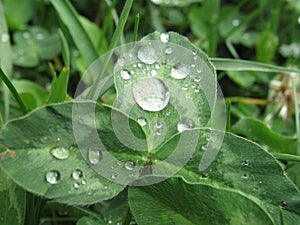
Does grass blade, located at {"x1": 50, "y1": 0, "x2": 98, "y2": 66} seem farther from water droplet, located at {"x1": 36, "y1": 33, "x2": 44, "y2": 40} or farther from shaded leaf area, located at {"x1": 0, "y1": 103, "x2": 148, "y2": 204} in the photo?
shaded leaf area, located at {"x1": 0, "y1": 103, "x2": 148, "y2": 204}

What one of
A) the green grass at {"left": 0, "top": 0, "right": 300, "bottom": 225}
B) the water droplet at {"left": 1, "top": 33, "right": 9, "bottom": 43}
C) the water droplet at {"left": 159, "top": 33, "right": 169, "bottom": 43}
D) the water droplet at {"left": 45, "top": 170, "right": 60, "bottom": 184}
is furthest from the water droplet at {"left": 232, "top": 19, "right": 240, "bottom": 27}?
the water droplet at {"left": 45, "top": 170, "right": 60, "bottom": 184}

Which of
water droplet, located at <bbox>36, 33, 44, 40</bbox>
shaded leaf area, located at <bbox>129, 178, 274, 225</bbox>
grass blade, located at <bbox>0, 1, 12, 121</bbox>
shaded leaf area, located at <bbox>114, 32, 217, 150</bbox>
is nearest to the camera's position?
shaded leaf area, located at <bbox>129, 178, 274, 225</bbox>

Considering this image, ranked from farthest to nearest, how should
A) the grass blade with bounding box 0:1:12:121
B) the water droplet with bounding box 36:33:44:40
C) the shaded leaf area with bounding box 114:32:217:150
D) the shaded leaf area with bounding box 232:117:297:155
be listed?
the water droplet with bounding box 36:33:44:40
the grass blade with bounding box 0:1:12:121
the shaded leaf area with bounding box 232:117:297:155
the shaded leaf area with bounding box 114:32:217:150

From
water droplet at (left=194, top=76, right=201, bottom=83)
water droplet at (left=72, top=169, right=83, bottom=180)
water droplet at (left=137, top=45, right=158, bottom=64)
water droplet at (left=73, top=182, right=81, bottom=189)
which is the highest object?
water droplet at (left=137, top=45, right=158, bottom=64)

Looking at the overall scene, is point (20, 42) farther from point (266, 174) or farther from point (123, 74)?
point (266, 174)

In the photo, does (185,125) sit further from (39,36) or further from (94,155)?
(39,36)

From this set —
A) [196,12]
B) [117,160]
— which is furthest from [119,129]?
[196,12]
